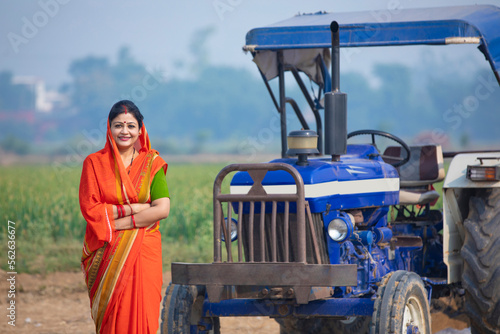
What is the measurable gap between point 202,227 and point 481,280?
7885mm

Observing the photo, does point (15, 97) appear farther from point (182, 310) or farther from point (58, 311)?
point (182, 310)

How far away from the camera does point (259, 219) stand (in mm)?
5676

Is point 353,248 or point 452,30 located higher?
point 452,30

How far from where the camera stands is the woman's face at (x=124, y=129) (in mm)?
4883

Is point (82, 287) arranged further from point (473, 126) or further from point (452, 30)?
point (473, 126)

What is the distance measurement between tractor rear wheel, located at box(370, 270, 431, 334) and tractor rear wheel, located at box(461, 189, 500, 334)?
56cm

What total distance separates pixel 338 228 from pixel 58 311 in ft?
15.9

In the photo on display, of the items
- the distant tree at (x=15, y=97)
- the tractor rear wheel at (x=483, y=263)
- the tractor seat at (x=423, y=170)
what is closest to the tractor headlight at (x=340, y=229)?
the tractor rear wheel at (x=483, y=263)

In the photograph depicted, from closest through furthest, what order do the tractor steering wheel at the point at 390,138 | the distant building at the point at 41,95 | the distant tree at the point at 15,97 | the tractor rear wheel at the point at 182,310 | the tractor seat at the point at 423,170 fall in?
the tractor rear wheel at the point at 182,310 < the tractor steering wheel at the point at 390,138 < the tractor seat at the point at 423,170 < the distant tree at the point at 15,97 < the distant building at the point at 41,95

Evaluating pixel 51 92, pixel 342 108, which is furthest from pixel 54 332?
pixel 51 92

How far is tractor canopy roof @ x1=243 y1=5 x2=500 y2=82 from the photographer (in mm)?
6023

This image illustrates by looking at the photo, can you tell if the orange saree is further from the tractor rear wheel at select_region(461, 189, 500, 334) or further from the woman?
the tractor rear wheel at select_region(461, 189, 500, 334)

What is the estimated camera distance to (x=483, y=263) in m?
6.01

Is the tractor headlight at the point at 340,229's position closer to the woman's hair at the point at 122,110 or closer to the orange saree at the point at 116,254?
the orange saree at the point at 116,254
